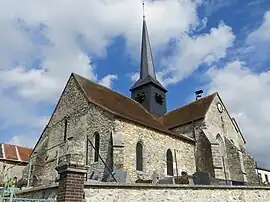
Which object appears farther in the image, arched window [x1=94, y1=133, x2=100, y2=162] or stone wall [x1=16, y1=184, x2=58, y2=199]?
arched window [x1=94, y1=133, x2=100, y2=162]

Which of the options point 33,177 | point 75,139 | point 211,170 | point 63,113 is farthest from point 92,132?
point 211,170

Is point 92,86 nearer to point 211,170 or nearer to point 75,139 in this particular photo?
point 75,139

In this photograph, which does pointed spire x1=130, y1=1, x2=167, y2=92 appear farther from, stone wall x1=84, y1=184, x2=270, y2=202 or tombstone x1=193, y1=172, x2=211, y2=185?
stone wall x1=84, y1=184, x2=270, y2=202

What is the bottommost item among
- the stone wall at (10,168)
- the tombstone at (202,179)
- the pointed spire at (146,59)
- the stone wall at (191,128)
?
the tombstone at (202,179)

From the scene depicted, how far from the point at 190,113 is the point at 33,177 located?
13.1 metres

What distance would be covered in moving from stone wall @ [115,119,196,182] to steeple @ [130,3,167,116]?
636 centimetres

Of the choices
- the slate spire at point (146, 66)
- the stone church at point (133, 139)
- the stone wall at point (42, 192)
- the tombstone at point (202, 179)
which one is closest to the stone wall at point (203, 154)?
the stone church at point (133, 139)

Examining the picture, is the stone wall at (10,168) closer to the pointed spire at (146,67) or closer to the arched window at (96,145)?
the pointed spire at (146,67)

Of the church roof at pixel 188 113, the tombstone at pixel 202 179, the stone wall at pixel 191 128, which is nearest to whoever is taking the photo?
the tombstone at pixel 202 179

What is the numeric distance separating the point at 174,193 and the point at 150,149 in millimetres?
7444

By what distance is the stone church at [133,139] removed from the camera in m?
17.0

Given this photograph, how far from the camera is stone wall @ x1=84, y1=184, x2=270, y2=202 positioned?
913cm

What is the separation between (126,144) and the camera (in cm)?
1709

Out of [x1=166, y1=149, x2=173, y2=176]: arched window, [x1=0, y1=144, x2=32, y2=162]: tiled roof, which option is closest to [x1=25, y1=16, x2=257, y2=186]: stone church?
[x1=166, y1=149, x2=173, y2=176]: arched window
